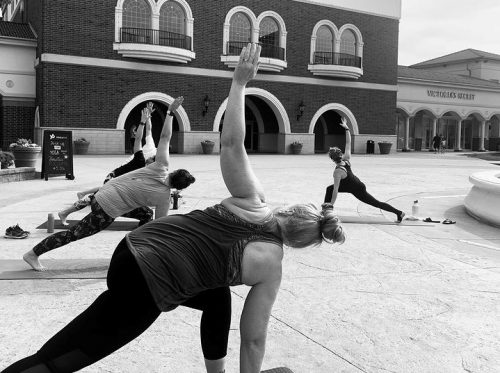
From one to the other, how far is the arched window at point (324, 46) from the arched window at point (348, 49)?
810mm

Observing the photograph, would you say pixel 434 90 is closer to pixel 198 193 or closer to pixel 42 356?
pixel 198 193

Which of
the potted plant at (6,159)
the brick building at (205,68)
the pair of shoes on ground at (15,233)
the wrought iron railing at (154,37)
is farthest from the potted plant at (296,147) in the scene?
the pair of shoes on ground at (15,233)

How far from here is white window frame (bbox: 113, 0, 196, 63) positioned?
2677 centimetres

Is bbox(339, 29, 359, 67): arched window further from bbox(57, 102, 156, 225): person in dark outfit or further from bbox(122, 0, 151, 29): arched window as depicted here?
bbox(57, 102, 156, 225): person in dark outfit

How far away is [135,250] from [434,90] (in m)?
43.4

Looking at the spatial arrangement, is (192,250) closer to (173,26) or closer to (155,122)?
(173,26)

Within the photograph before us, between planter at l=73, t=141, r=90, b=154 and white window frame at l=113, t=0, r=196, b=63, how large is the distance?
16.1ft

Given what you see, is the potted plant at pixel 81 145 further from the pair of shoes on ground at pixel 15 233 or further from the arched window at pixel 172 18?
the pair of shoes on ground at pixel 15 233

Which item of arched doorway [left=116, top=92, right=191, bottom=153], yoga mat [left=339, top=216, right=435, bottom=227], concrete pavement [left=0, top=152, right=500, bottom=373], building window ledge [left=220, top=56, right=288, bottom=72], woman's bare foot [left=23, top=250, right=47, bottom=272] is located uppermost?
building window ledge [left=220, top=56, right=288, bottom=72]

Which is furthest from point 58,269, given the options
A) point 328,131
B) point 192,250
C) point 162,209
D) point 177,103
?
point 328,131

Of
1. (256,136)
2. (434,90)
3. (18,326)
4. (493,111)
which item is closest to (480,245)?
(18,326)

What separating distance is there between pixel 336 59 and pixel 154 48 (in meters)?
12.6

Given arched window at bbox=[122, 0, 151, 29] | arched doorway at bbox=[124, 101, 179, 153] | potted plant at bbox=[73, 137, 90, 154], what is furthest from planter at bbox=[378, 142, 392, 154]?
potted plant at bbox=[73, 137, 90, 154]

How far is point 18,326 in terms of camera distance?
4098mm
